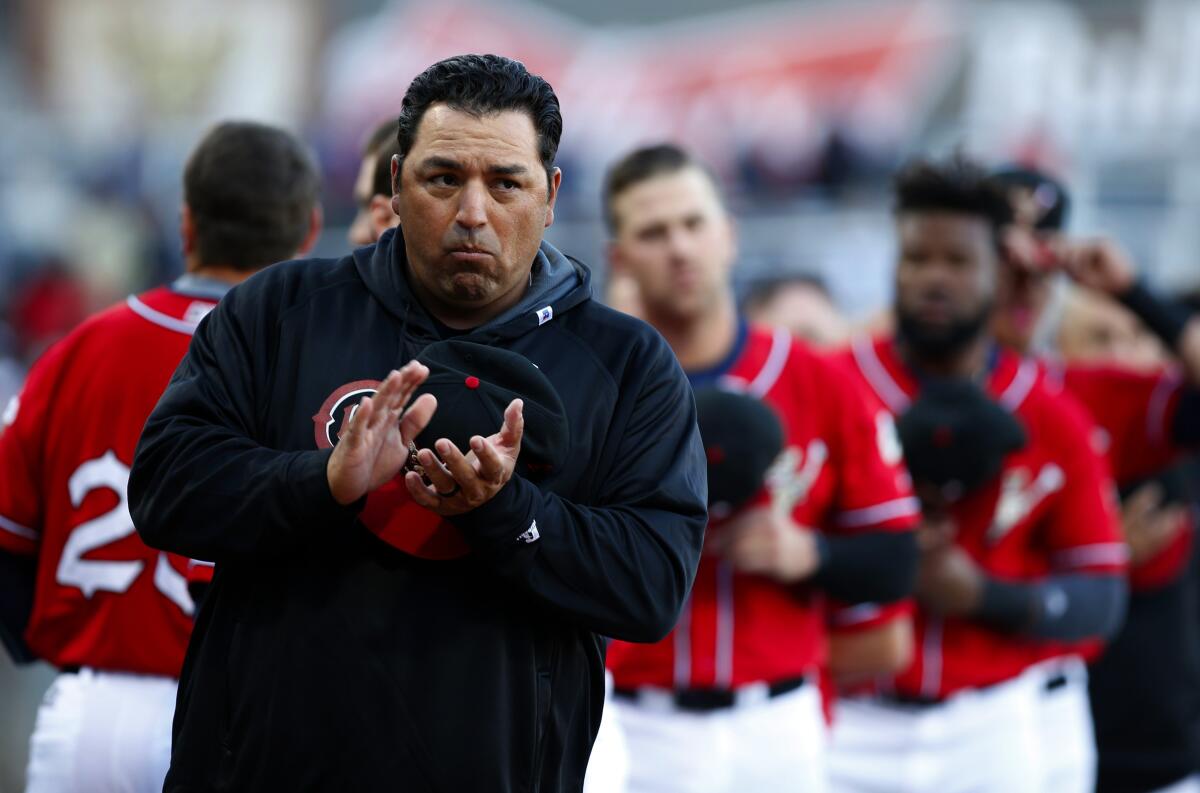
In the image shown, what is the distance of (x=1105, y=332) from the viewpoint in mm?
7945

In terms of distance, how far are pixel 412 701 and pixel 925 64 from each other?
16.5m

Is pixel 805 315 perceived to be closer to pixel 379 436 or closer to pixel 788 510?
pixel 788 510

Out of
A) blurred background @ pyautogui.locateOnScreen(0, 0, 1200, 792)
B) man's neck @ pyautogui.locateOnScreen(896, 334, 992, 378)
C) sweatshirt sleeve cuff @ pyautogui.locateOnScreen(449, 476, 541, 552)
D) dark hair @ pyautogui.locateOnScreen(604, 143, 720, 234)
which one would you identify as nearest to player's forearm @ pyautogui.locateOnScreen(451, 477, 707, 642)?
sweatshirt sleeve cuff @ pyautogui.locateOnScreen(449, 476, 541, 552)

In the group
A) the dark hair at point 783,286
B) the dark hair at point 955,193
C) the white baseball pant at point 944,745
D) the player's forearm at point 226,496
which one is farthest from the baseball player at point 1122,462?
the player's forearm at point 226,496

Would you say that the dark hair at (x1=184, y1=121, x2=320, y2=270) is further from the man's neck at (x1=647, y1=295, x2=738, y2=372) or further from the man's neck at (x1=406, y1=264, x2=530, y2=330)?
the man's neck at (x1=647, y1=295, x2=738, y2=372)

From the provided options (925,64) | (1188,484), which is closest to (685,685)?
(1188,484)

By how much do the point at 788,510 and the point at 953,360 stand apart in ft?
3.32

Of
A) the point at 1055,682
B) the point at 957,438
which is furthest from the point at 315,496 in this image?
the point at 1055,682

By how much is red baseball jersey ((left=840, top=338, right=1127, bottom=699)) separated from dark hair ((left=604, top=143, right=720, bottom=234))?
3.12 ft

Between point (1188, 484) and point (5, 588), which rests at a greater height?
point (5, 588)

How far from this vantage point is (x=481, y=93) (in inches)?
114

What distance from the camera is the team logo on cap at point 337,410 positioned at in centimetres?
286

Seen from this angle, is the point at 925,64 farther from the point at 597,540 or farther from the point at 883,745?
the point at 597,540

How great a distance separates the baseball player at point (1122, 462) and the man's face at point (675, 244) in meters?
1.32
